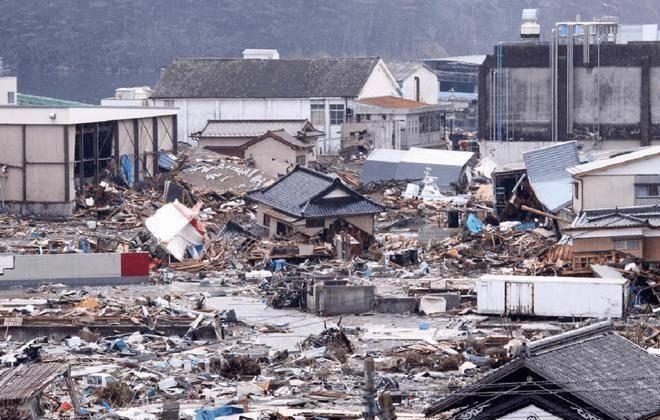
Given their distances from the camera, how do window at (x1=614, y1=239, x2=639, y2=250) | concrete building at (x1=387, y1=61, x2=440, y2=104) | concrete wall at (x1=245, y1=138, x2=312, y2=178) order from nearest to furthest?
window at (x1=614, y1=239, x2=639, y2=250)
concrete wall at (x1=245, y1=138, x2=312, y2=178)
concrete building at (x1=387, y1=61, x2=440, y2=104)

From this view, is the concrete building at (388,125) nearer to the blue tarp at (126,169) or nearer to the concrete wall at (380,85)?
the concrete wall at (380,85)

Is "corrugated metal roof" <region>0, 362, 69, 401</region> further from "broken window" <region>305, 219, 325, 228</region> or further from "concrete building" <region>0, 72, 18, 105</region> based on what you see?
"concrete building" <region>0, 72, 18, 105</region>

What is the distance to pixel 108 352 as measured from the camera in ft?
70.8

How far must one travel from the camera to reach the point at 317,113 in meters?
54.8

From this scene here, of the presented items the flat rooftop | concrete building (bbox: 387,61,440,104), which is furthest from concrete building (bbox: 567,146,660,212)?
concrete building (bbox: 387,61,440,104)

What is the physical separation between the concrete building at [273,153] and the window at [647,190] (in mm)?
16174

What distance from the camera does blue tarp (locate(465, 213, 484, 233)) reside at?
1288 inches

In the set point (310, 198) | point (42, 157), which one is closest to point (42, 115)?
point (42, 157)

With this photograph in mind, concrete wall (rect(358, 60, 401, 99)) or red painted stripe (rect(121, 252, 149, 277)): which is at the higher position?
concrete wall (rect(358, 60, 401, 99))

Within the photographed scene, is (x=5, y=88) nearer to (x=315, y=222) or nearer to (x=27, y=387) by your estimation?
(x=315, y=222)

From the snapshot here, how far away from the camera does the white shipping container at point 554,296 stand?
24.1m

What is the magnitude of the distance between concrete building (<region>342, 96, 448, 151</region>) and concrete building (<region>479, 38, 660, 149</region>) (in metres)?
9.04

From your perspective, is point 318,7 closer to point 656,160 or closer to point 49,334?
point 656,160

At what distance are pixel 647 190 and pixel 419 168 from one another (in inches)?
559
